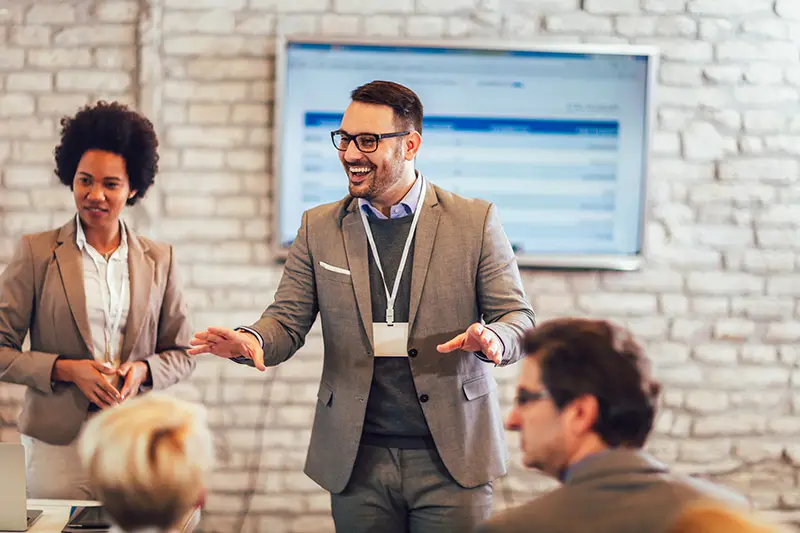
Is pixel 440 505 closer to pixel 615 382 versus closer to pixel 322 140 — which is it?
pixel 615 382

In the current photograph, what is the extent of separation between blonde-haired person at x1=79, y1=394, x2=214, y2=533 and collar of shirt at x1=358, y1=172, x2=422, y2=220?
3.68 feet

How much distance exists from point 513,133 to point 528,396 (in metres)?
2.03

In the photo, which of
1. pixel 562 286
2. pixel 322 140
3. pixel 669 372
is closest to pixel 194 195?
pixel 322 140

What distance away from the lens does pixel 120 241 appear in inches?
95.7

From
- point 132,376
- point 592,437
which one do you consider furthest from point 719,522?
point 132,376

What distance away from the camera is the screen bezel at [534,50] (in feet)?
10.4

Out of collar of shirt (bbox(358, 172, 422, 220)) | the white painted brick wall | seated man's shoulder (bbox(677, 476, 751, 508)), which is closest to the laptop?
collar of shirt (bbox(358, 172, 422, 220))

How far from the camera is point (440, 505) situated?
6.95 feet

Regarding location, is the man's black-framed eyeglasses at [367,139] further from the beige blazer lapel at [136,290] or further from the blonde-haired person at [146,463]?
the blonde-haired person at [146,463]

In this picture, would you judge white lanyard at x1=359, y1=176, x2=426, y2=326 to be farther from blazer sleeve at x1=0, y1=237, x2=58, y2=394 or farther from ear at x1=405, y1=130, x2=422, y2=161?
blazer sleeve at x1=0, y1=237, x2=58, y2=394

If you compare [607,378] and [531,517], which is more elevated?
[607,378]

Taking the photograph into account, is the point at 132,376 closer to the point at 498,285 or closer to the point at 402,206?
the point at 402,206

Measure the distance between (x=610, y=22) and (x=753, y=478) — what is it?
6.37 ft

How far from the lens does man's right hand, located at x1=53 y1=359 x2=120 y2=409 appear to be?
2203 mm
